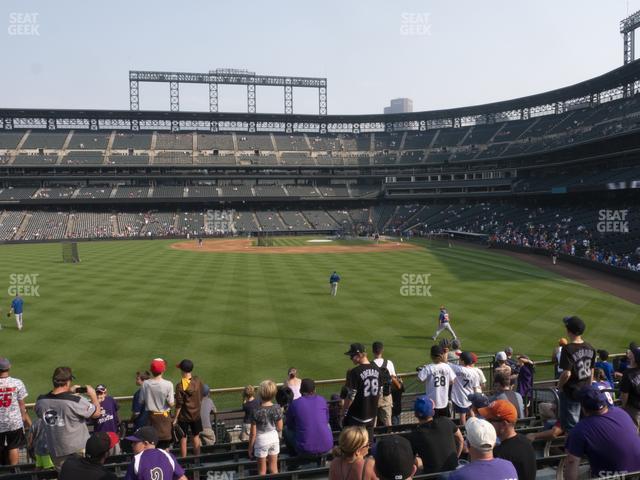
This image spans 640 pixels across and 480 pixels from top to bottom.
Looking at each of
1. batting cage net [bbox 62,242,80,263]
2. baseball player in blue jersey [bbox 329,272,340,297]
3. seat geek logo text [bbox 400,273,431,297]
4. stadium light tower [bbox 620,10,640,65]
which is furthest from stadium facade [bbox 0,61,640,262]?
baseball player in blue jersey [bbox 329,272,340,297]

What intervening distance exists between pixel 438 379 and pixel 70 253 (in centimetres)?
4777

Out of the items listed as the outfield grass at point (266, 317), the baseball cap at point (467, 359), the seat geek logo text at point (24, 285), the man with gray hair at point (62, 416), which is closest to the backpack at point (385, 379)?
the baseball cap at point (467, 359)

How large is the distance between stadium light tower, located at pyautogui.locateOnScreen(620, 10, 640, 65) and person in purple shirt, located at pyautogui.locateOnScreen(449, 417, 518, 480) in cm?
8199

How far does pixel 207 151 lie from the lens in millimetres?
103000

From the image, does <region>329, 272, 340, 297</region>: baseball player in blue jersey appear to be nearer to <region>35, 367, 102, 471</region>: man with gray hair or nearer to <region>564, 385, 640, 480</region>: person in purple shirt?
<region>35, 367, 102, 471</region>: man with gray hair

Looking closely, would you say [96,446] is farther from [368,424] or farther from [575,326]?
[575,326]

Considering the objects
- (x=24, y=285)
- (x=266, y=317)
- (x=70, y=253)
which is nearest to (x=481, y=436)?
(x=266, y=317)

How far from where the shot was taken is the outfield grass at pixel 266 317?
18578 mm

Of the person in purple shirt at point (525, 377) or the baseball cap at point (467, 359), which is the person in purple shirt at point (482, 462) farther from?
the person in purple shirt at point (525, 377)

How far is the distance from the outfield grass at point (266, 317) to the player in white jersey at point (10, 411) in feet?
23.0

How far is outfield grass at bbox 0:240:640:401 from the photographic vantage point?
18578mm

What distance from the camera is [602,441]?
5.30 m

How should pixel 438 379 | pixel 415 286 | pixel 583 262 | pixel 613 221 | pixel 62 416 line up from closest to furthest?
pixel 62 416, pixel 438 379, pixel 415 286, pixel 583 262, pixel 613 221

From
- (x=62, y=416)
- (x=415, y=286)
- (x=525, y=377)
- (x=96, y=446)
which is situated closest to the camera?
(x=96, y=446)
